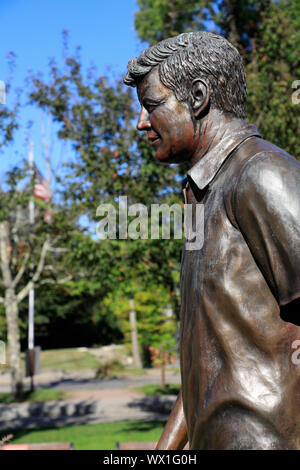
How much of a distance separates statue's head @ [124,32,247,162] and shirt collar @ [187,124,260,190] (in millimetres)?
79

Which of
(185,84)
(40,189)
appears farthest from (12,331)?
(185,84)

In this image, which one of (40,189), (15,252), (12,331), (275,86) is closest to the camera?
(275,86)

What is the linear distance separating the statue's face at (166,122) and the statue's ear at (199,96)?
0.03 m

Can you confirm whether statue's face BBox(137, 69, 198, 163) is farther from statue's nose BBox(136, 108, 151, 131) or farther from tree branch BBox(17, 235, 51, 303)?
tree branch BBox(17, 235, 51, 303)

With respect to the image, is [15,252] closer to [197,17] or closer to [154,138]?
[197,17]

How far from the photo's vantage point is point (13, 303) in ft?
65.0

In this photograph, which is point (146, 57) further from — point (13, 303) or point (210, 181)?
point (13, 303)

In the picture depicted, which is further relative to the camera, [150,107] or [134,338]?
[134,338]

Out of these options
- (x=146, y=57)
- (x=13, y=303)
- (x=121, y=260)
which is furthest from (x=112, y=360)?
(x=146, y=57)

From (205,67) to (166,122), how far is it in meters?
0.20

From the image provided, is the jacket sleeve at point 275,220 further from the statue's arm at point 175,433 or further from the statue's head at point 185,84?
the statue's arm at point 175,433

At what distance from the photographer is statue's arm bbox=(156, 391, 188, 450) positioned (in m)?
1.85

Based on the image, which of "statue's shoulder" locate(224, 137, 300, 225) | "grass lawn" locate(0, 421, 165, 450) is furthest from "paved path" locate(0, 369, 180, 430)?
"statue's shoulder" locate(224, 137, 300, 225)

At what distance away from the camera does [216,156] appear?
1.66m
